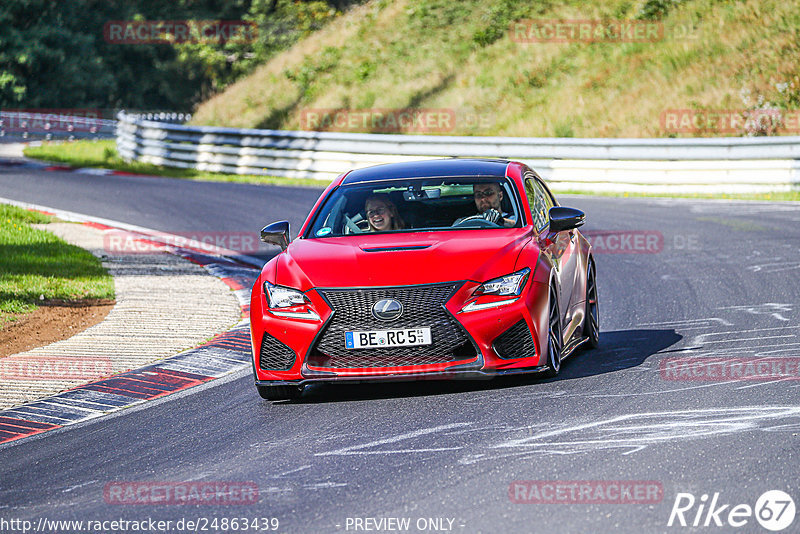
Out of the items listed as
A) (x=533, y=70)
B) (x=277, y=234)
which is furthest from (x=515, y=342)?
(x=533, y=70)

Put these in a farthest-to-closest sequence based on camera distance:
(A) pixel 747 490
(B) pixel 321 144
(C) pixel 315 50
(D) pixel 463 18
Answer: (C) pixel 315 50
(D) pixel 463 18
(B) pixel 321 144
(A) pixel 747 490

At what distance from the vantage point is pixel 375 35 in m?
41.0

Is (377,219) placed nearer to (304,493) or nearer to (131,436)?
(131,436)

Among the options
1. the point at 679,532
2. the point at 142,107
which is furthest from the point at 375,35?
the point at 679,532

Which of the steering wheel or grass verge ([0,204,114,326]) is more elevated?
the steering wheel

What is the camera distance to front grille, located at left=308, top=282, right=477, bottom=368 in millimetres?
7539

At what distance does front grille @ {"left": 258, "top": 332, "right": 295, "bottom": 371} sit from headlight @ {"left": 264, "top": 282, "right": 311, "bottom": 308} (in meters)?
0.22

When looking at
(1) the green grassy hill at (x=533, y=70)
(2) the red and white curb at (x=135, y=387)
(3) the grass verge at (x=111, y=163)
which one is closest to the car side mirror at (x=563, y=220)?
(2) the red and white curb at (x=135, y=387)

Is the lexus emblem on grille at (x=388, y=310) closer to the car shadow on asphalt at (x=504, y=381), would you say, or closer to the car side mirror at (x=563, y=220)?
the car shadow on asphalt at (x=504, y=381)

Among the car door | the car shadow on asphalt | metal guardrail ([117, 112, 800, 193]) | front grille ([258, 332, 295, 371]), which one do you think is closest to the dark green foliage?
metal guardrail ([117, 112, 800, 193])

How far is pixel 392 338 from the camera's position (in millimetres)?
7531

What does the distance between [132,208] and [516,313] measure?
15.1 metres

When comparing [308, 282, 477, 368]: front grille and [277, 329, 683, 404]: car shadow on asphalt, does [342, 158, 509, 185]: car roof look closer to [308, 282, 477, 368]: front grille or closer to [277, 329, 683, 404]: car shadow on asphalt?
Answer: [277, 329, 683, 404]: car shadow on asphalt

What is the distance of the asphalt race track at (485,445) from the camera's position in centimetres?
536
